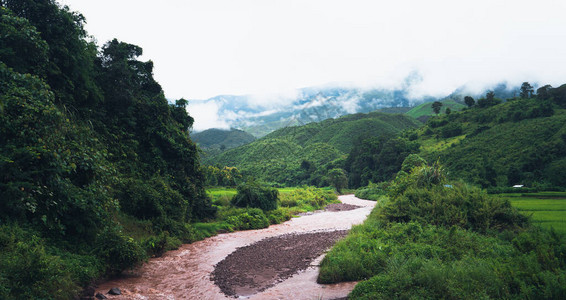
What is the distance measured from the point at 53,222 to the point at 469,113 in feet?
292

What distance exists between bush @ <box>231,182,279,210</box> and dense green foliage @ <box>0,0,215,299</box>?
10.5 m

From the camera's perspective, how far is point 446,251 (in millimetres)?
13359

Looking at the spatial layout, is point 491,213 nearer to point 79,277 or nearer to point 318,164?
point 79,277

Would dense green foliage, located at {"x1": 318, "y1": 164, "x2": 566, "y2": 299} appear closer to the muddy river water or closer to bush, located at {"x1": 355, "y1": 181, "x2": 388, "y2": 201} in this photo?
the muddy river water

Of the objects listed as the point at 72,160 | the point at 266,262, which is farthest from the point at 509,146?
the point at 72,160

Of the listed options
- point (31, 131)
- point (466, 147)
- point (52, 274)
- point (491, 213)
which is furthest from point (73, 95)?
point (466, 147)

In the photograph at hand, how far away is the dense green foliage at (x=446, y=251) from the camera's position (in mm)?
9477

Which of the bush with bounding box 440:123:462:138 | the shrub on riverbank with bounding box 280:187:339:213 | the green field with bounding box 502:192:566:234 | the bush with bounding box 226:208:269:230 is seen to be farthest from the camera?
the bush with bounding box 440:123:462:138

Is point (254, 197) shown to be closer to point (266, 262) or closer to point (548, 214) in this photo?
point (266, 262)

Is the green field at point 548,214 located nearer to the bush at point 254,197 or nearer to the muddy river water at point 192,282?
the muddy river water at point 192,282

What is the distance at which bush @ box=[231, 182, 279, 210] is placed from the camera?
119 ft

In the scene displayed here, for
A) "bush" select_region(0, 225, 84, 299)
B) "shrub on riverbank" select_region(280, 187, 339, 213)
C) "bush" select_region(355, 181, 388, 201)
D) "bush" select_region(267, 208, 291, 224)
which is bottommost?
"bush" select_region(355, 181, 388, 201)

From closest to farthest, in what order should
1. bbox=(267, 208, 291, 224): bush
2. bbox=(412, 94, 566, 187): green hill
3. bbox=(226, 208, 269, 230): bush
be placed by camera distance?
bbox=(226, 208, 269, 230): bush, bbox=(267, 208, 291, 224): bush, bbox=(412, 94, 566, 187): green hill

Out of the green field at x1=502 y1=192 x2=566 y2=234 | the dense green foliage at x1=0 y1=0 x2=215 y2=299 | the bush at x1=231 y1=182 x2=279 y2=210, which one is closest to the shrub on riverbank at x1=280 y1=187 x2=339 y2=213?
the bush at x1=231 y1=182 x2=279 y2=210
